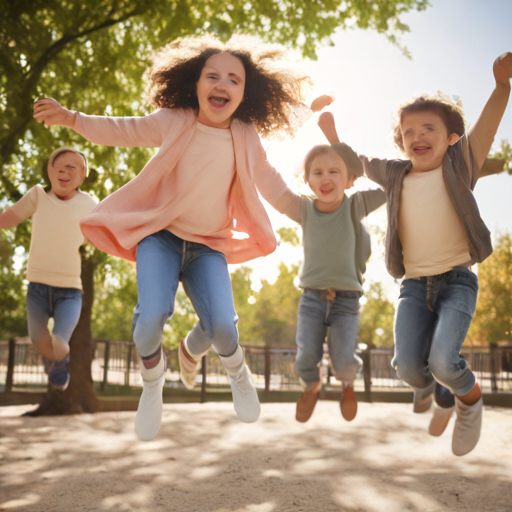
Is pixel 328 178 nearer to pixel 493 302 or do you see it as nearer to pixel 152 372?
pixel 152 372

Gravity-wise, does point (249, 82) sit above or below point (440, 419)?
above

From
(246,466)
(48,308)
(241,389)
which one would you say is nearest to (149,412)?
(241,389)

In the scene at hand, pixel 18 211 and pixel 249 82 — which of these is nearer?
pixel 249 82

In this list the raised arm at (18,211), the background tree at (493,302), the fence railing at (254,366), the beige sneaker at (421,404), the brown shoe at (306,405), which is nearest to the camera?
the beige sneaker at (421,404)

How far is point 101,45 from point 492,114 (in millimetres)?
7755

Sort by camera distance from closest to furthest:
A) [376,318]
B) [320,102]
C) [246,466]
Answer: [320,102] → [246,466] → [376,318]

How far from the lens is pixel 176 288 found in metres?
3.24

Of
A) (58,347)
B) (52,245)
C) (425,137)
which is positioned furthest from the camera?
(58,347)

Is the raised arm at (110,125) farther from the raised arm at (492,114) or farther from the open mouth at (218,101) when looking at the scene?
the raised arm at (492,114)

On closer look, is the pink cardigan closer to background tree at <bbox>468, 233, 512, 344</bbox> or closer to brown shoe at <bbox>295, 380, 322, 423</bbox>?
brown shoe at <bbox>295, 380, 322, 423</bbox>

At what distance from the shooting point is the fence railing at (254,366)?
15211mm

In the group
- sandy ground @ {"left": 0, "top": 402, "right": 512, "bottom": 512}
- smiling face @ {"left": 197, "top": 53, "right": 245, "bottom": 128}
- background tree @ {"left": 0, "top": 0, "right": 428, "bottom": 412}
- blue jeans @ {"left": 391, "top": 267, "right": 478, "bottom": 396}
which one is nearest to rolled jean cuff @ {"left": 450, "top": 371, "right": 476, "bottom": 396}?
blue jeans @ {"left": 391, "top": 267, "right": 478, "bottom": 396}

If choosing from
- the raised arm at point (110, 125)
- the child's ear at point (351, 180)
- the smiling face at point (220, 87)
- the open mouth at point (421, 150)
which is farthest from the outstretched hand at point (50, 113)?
the open mouth at point (421, 150)

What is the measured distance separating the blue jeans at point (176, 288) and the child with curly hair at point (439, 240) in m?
1.15
